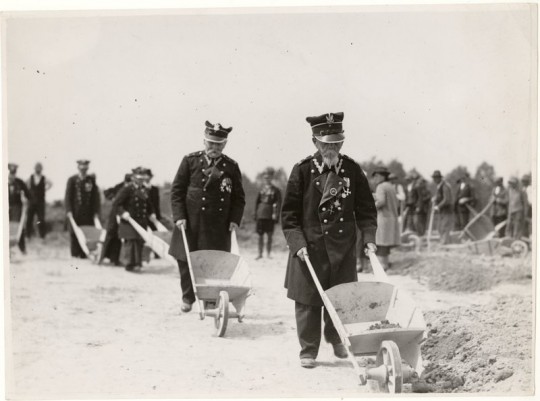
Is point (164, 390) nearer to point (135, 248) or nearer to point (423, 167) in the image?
point (135, 248)

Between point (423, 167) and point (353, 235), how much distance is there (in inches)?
293

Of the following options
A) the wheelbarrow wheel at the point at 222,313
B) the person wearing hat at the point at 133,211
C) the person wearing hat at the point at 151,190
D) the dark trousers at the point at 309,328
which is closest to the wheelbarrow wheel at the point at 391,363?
the dark trousers at the point at 309,328

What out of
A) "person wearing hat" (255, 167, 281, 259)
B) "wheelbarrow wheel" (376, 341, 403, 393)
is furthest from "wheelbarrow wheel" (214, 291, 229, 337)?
"person wearing hat" (255, 167, 281, 259)

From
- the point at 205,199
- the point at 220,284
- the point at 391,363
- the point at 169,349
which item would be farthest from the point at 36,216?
the point at 391,363

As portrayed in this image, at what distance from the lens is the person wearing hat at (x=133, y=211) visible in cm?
1021

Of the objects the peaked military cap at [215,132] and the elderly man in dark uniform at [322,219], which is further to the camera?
the peaked military cap at [215,132]

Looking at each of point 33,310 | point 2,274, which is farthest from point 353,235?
point 33,310

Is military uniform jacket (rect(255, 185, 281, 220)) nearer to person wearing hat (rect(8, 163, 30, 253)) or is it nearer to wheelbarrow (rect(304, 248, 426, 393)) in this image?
person wearing hat (rect(8, 163, 30, 253))

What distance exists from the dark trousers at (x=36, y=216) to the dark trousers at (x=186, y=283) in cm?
523

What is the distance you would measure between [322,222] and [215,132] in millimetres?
1989

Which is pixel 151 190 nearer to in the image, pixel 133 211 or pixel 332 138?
pixel 133 211

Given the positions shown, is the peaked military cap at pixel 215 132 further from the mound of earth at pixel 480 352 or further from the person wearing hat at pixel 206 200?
the mound of earth at pixel 480 352

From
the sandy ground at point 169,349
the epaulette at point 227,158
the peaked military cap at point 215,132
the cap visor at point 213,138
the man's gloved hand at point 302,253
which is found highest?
the peaked military cap at point 215,132

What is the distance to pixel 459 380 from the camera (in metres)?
5.13
